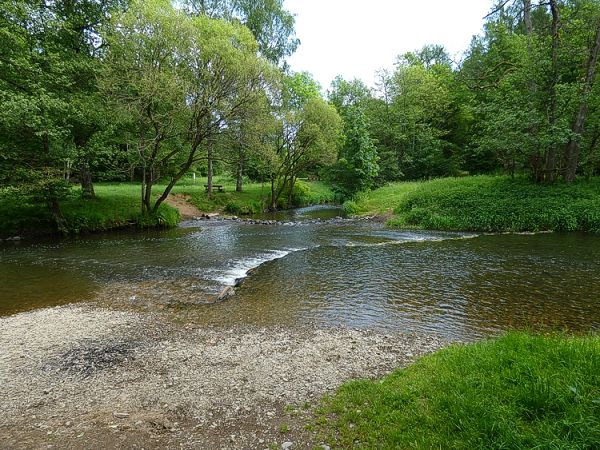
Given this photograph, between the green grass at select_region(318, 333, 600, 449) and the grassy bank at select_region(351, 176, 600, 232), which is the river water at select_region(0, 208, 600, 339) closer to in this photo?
the grassy bank at select_region(351, 176, 600, 232)

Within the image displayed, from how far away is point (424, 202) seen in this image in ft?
85.9

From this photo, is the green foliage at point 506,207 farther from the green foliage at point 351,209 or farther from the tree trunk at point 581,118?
the green foliage at point 351,209

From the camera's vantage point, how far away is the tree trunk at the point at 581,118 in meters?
22.2

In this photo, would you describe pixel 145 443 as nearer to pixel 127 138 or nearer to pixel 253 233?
pixel 253 233

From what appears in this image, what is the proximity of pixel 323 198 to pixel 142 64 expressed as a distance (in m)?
28.8

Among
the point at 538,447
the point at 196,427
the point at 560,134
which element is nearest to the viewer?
the point at 538,447

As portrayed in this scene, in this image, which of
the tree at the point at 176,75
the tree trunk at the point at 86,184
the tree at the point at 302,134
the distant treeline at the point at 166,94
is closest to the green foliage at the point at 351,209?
the tree at the point at 302,134

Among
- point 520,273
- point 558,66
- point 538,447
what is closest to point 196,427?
point 538,447

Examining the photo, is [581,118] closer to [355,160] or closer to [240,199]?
[355,160]

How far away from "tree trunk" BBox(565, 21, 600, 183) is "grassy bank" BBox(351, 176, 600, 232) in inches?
53.4

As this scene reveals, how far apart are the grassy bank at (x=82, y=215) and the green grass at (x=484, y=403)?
21858 millimetres

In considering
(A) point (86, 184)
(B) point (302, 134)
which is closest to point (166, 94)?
(A) point (86, 184)

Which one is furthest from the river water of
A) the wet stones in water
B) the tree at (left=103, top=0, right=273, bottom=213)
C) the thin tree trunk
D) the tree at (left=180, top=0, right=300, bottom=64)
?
the tree at (left=180, top=0, right=300, bottom=64)

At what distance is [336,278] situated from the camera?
42.5 feet
